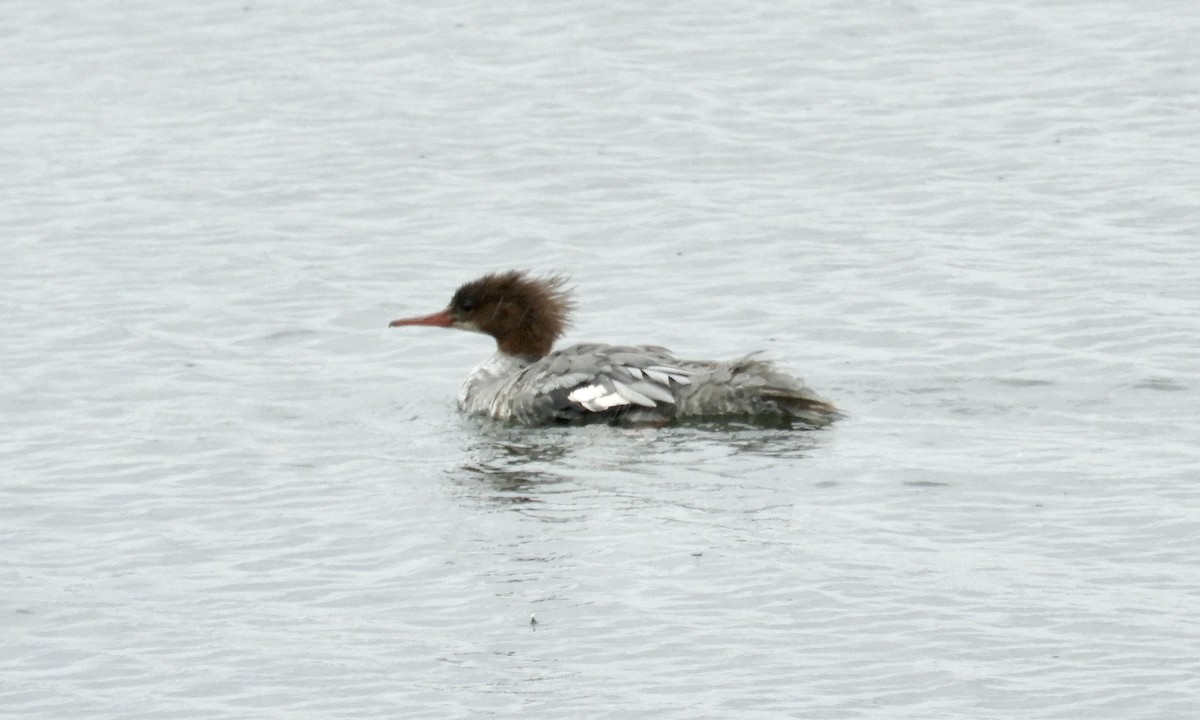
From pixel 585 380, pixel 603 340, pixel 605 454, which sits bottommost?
pixel 603 340

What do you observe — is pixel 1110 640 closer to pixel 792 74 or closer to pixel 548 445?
pixel 548 445

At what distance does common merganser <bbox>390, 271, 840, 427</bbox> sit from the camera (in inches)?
433

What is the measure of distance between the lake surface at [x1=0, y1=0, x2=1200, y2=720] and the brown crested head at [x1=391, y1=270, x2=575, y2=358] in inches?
16.7

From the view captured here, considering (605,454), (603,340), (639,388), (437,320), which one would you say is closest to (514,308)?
(437,320)

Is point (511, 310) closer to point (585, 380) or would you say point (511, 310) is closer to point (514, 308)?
point (514, 308)

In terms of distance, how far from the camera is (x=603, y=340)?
1323 cm

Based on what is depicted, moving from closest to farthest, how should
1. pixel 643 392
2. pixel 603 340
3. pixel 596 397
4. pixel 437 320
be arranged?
1. pixel 643 392
2. pixel 596 397
3. pixel 437 320
4. pixel 603 340

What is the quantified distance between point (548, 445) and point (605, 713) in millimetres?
4050

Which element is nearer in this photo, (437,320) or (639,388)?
(639,388)

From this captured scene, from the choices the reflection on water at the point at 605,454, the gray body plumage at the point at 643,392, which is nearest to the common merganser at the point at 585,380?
the gray body plumage at the point at 643,392

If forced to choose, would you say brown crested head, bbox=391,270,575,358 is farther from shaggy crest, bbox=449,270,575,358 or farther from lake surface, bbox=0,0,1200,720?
lake surface, bbox=0,0,1200,720

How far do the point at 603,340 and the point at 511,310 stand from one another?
85cm

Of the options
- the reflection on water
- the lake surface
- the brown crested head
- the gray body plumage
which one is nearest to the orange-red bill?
the brown crested head

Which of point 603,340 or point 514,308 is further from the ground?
point 514,308
